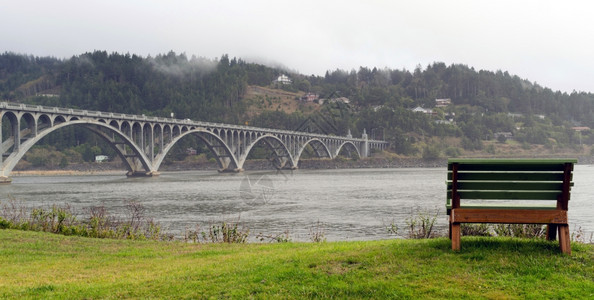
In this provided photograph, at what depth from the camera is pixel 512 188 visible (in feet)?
21.7

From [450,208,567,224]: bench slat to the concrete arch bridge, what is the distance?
48.4 meters

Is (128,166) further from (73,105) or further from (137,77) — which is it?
(137,77)

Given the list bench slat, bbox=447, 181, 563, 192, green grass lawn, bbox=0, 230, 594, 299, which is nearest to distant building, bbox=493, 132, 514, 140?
green grass lawn, bbox=0, 230, 594, 299

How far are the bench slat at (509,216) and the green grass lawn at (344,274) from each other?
39cm

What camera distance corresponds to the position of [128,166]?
71.4m

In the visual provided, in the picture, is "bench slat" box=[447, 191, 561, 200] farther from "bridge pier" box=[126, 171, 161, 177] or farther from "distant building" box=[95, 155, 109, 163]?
"distant building" box=[95, 155, 109, 163]

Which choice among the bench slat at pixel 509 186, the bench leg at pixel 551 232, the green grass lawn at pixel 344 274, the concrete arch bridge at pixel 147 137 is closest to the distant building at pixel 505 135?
the concrete arch bridge at pixel 147 137

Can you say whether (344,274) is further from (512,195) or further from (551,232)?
(551,232)

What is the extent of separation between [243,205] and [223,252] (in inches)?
823

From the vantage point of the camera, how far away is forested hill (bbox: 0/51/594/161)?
450 ft

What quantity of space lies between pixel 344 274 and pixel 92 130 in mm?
59253

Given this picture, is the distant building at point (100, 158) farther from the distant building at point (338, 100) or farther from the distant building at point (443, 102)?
the distant building at point (443, 102)

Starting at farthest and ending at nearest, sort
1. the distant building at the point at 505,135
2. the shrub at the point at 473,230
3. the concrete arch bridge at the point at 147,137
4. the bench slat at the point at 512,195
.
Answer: the distant building at the point at 505,135 → the concrete arch bridge at the point at 147,137 → the shrub at the point at 473,230 → the bench slat at the point at 512,195

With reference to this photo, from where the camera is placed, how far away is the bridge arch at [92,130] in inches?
1868
